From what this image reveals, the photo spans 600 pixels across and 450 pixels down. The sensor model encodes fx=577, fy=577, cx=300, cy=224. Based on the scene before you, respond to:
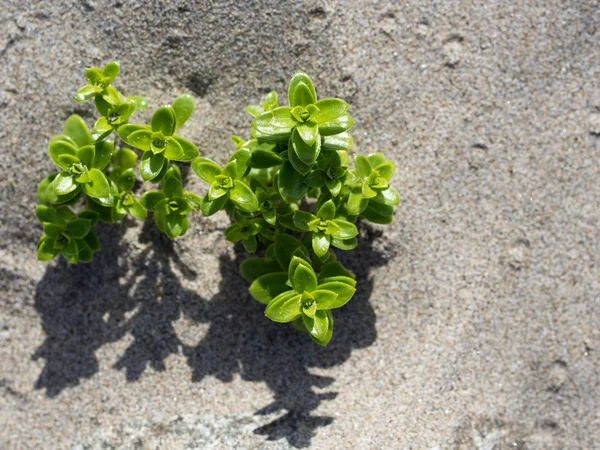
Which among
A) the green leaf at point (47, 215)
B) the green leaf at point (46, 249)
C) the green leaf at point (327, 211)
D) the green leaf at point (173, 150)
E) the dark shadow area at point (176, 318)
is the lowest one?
the dark shadow area at point (176, 318)

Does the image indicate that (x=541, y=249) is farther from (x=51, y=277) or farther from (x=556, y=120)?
(x=51, y=277)

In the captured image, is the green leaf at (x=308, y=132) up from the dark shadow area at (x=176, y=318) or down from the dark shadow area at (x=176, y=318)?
up

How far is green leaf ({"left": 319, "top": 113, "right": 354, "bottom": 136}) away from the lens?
2004 millimetres

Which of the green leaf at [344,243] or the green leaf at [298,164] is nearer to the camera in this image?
the green leaf at [298,164]

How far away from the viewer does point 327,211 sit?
209cm

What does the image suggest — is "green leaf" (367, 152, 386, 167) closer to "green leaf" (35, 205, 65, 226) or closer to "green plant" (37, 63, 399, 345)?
"green plant" (37, 63, 399, 345)

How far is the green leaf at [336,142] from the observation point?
2.09 meters

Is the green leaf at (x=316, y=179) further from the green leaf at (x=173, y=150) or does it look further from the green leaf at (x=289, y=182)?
the green leaf at (x=173, y=150)

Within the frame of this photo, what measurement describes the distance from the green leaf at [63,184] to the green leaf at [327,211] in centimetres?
92

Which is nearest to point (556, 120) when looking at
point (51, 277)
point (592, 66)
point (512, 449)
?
point (592, 66)

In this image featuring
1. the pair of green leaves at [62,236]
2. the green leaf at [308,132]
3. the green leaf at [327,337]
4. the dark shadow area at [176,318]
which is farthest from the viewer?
the dark shadow area at [176,318]

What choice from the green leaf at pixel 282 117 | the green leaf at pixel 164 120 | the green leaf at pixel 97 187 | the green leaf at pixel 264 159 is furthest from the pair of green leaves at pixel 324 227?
the green leaf at pixel 97 187

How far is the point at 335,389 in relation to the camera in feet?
8.07

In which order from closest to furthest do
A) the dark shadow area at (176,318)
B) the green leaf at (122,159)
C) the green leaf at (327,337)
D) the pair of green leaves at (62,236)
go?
the green leaf at (327,337)
the pair of green leaves at (62,236)
the green leaf at (122,159)
the dark shadow area at (176,318)
